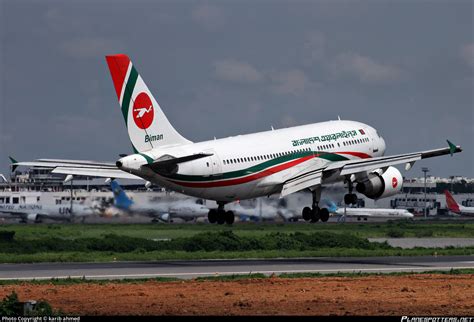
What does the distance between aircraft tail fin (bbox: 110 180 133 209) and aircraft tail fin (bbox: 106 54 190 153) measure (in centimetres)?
5259

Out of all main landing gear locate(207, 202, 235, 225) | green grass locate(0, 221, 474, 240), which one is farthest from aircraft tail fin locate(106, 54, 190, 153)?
green grass locate(0, 221, 474, 240)

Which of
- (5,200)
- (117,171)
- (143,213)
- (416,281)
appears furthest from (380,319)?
(5,200)

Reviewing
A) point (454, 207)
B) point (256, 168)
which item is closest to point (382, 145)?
point (256, 168)

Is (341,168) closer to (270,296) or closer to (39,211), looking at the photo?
(270,296)

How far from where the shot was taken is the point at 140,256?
8406cm

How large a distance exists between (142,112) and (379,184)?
18290mm

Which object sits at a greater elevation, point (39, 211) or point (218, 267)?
point (39, 211)

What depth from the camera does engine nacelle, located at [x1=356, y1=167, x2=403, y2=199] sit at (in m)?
80.6

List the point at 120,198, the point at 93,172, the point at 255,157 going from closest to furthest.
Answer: the point at 255,157
the point at 93,172
the point at 120,198

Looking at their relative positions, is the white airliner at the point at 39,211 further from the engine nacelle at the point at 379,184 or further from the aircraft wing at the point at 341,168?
Answer: the aircraft wing at the point at 341,168

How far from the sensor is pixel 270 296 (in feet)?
175

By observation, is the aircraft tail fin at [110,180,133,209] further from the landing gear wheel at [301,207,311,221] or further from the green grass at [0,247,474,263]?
the landing gear wheel at [301,207,311,221]

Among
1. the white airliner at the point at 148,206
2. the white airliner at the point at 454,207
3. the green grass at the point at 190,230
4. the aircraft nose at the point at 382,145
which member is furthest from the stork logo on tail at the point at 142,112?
the white airliner at the point at 454,207

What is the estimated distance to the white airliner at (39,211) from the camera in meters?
143
